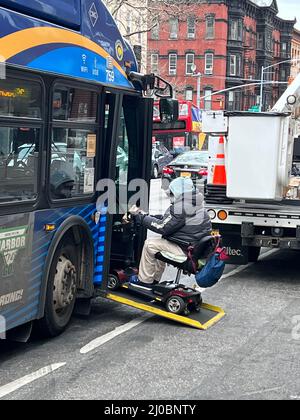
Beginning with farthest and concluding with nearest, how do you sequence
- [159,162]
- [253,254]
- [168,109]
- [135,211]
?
1. [159,162]
2. [253,254]
3. [168,109]
4. [135,211]

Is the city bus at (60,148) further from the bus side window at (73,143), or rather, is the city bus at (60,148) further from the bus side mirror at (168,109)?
the bus side mirror at (168,109)

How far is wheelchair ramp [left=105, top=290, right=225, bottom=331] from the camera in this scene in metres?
6.48

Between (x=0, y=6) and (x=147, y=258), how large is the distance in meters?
3.09

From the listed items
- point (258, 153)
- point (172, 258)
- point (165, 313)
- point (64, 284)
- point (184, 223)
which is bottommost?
point (165, 313)

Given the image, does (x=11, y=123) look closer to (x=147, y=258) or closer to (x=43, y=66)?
(x=43, y=66)

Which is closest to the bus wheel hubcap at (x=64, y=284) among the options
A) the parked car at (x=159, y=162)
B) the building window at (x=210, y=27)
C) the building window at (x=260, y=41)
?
the parked car at (x=159, y=162)

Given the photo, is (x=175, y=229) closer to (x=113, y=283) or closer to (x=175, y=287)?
(x=175, y=287)

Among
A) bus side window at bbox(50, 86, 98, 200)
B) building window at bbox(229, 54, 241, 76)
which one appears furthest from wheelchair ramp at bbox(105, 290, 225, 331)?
building window at bbox(229, 54, 241, 76)

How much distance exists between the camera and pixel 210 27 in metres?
72.8

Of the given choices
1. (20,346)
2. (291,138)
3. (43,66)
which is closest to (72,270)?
(20,346)

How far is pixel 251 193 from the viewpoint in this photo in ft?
27.7

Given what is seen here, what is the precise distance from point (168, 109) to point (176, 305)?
234cm
